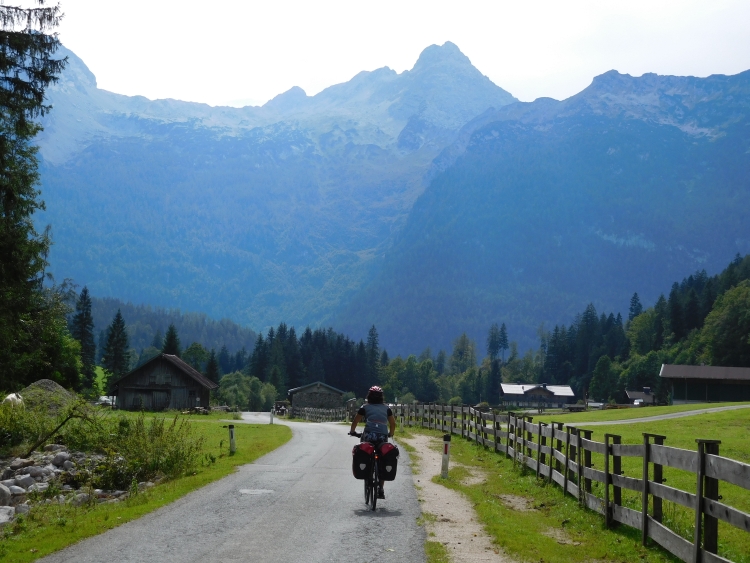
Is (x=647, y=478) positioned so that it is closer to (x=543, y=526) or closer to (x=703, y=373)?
(x=543, y=526)

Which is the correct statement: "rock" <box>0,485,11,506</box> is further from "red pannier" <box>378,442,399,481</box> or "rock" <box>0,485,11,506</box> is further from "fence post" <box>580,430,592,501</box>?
"fence post" <box>580,430,592,501</box>

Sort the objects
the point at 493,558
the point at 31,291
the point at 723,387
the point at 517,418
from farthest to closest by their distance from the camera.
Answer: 1. the point at 723,387
2. the point at 31,291
3. the point at 517,418
4. the point at 493,558

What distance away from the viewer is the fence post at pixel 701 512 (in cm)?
972

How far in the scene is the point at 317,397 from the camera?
11850 cm

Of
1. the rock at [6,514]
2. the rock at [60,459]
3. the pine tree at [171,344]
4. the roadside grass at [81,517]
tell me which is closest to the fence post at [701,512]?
the roadside grass at [81,517]

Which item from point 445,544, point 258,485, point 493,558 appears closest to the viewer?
point 493,558

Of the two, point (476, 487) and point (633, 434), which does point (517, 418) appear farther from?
point (633, 434)

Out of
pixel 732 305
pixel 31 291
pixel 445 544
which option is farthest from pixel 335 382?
pixel 445 544

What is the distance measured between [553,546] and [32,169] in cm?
3807

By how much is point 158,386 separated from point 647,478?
83289 mm

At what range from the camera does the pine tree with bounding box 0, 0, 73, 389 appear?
21234 mm

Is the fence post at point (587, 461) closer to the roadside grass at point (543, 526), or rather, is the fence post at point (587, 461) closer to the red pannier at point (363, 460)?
the roadside grass at point (543, 526)

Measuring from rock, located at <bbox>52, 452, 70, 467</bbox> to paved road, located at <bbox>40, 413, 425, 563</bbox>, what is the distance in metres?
10.3

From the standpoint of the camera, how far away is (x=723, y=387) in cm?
10044
